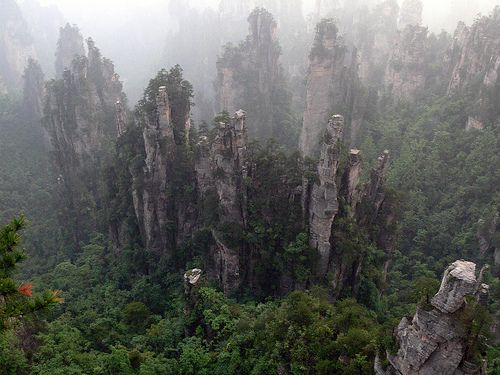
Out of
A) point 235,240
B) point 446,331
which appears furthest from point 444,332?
point 235,240

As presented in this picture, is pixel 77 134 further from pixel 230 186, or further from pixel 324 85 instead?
pixel 230 186

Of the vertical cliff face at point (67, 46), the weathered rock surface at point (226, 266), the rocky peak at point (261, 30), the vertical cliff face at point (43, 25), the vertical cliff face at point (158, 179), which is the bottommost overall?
the weathered rock surface at point (226, 266)

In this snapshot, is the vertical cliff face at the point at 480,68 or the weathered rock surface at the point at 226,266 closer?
the weathered rock surface at the point at 226,266

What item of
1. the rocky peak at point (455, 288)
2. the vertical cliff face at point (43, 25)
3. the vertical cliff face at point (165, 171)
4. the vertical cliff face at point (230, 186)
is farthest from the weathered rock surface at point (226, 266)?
the vertical cliff face at point (43, 25)

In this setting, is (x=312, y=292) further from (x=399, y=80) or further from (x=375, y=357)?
(x=399, y=80)

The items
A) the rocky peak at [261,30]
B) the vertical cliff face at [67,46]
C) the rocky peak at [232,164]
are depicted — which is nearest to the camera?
the rocky peak at [232,164]

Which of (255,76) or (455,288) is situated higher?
(255,76)

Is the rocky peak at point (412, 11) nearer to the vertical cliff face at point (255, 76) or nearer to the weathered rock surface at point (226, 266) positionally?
the vertical cliff face at point (255, 76)
